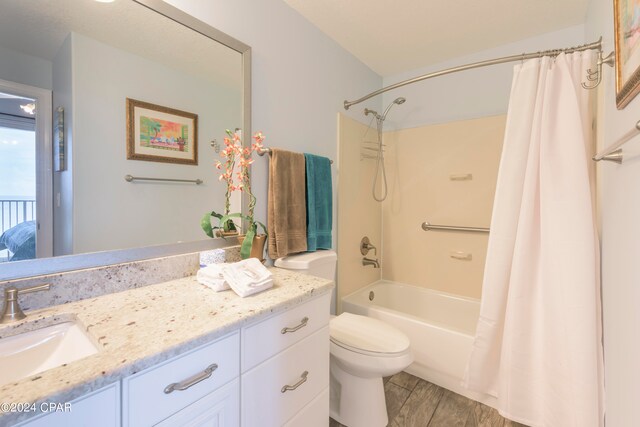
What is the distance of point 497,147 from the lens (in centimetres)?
213

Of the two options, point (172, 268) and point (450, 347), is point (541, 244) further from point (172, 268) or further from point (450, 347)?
point (172, 268)

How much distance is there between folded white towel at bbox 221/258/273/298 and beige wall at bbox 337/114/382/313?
1118mm

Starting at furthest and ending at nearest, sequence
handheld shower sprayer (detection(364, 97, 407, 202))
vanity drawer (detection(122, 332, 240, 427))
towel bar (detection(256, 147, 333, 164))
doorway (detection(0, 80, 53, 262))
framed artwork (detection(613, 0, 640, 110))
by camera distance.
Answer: handheld shower sprayer (detection(364, 97, 407, 202)) → towel bar (detection(256, 147, 333, 164)) → doorway (detection(0, 80, 53, 262)) → framed artwork (detection(613, 0, 640, 110)) → vanity drawer (detection(122, 332, 240, 427))

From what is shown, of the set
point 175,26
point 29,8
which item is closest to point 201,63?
point 175,26

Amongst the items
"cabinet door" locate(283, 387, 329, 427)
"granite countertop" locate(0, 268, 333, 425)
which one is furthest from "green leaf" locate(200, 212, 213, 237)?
"cabinet door" locate(283, 387, 329, 427)

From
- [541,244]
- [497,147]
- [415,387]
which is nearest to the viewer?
[541,244]

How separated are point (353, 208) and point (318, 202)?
24.0 inches

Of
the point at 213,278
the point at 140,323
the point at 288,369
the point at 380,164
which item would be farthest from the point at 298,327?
the point at 380,164

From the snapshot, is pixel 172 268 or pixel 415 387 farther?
pixel 415 387

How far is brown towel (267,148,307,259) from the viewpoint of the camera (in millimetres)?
1554

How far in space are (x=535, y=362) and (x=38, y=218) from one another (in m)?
2.15

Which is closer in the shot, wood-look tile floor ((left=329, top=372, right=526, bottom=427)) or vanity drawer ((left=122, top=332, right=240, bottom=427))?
vanity drawer ((left=122, top=332, right=240, bottom=427))

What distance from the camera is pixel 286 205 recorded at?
5.30ft

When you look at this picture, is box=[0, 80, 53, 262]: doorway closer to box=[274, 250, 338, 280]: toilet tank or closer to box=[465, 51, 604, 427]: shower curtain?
box=[274, 250, 338, 280]: toilet tank
